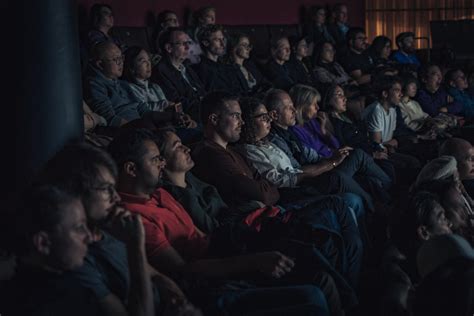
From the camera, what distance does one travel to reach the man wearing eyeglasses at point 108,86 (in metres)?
4.54

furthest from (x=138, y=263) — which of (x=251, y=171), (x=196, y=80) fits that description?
(x=196, y=80)

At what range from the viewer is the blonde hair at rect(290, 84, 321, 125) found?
4.83 metres

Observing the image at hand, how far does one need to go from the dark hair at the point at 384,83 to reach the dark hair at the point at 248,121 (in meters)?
2.09

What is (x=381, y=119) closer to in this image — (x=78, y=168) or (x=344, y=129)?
(x=344, y=129)

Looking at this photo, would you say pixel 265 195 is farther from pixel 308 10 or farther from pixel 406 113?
pixel 308 10

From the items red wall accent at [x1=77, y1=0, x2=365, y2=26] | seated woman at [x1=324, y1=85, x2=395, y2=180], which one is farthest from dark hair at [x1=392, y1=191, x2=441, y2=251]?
red wall accent at [x1=77, y1=0, x2=365, y2=26]

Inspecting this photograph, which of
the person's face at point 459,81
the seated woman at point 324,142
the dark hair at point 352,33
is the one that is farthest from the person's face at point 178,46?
the dark hair at point 352,33

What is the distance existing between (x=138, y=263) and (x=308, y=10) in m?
7.59

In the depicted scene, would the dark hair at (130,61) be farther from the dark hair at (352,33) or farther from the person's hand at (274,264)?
the dark hair at (352,33)

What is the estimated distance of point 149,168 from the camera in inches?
108

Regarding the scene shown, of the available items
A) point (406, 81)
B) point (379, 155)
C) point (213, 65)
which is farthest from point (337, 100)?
point (406, 81)

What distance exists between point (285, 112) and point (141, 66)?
101 cm

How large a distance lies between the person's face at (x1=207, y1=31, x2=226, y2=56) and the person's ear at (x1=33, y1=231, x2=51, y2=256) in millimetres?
4234

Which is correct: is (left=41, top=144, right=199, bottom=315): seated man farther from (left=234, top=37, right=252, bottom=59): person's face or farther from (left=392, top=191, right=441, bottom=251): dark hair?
(left=234, top=37, right=252, bottom=59): person's face
